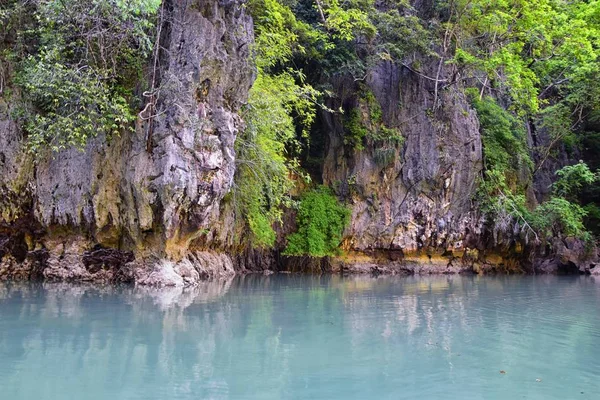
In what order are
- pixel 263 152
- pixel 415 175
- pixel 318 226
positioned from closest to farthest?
1. pixel 263 152
2. pixel 318 226
3. pixel 415 175

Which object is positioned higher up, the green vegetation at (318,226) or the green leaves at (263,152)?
the green leaves at (263,152)

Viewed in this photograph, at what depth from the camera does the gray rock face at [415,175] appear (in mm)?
21828

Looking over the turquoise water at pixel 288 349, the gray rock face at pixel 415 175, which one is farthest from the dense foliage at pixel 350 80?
the turquoise water at pixel 288 349

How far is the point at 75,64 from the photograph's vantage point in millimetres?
12156

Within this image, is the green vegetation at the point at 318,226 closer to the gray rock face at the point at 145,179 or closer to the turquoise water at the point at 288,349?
the gray rock face at the point at 145,179

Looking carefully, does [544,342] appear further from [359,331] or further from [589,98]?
[589,98]

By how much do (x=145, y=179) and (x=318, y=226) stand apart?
31.3 feet

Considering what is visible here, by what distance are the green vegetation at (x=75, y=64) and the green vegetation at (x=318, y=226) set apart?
31.0 feet

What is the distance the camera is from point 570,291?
13508mm

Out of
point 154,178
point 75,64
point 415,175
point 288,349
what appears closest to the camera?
point 288,349

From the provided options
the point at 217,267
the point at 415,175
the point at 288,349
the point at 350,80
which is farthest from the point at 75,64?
the point at 415,175

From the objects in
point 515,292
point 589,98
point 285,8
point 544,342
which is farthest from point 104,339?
point 589,98

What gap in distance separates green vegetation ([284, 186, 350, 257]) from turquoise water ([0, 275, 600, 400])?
10.8 meters

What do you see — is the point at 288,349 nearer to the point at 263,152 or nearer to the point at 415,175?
the point at 263,152
